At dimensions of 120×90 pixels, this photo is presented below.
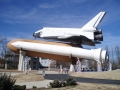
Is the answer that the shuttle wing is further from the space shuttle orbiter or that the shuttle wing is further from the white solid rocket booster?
the white solid rocket booster

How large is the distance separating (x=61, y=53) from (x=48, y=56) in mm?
3709

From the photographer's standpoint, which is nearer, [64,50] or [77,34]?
[64,50]

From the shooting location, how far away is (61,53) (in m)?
25.4

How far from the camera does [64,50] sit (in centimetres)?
2508

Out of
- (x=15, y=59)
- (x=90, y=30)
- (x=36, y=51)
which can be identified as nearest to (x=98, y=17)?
(x=90, y=30)

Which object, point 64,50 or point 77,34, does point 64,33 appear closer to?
point 77,34

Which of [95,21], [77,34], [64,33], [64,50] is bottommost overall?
[64,50]

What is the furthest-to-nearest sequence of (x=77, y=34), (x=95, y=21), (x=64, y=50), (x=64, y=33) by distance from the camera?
1. (x=95, y=21)
2. (x=64, y=33)
3. (x=77, y=34)
4. (x=64, y=50)

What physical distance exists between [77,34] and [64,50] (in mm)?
6285

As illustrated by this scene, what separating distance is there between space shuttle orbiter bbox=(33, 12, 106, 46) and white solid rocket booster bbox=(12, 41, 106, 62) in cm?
447

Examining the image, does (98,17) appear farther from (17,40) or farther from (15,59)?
(15,59)

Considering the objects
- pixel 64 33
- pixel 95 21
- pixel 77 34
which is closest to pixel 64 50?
pixel 64 33

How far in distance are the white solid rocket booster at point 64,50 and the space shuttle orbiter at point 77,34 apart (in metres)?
4.47

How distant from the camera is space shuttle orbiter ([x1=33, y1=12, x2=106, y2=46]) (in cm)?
2948
